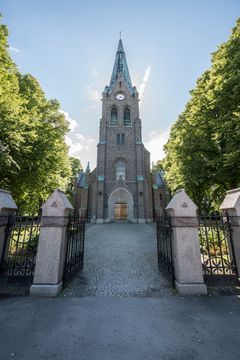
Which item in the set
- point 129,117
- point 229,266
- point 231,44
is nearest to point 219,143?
point 231,44

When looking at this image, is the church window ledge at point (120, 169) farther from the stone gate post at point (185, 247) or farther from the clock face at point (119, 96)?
the stone gate post at point (185, 247)

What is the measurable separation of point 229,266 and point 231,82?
9.03m

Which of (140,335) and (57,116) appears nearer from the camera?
(140,335)

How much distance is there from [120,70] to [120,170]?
20.2 m

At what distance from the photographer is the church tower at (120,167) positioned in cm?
2239

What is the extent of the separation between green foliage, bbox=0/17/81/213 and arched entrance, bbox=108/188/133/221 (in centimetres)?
Result: 1005

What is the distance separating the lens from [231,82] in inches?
347

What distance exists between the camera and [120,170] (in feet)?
79.1

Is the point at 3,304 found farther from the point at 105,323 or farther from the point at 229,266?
the point at 229,266

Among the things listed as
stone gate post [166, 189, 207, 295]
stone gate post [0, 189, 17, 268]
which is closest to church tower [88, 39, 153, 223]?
stone gate post [0, 189, 17, 268]

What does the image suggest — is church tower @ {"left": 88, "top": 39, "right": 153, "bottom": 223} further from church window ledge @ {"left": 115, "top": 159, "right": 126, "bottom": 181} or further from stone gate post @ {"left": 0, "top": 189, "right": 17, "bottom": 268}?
stone gate post @ {"left": 0, "top": 189, "right": 17, "bottom": 268}

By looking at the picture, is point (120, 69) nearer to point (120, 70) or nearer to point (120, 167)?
point (120, 70)

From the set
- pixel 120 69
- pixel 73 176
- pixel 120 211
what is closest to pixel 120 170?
pixel 120 211

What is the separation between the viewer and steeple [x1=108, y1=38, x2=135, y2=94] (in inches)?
1136
